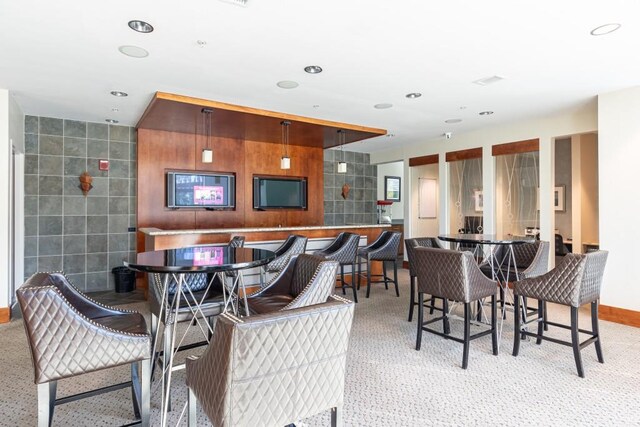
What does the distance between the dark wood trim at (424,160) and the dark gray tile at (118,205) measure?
5375 mm

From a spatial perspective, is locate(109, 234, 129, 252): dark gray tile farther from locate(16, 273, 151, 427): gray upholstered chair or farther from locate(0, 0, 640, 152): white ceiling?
locate(16, 273, 151, 427): gray upholstered chair

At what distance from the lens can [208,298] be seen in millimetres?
2543

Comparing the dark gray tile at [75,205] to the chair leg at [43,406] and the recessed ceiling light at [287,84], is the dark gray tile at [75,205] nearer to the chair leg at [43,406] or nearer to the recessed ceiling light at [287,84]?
the recessed ceiling light at [287,84]

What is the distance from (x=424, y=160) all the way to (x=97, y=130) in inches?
228

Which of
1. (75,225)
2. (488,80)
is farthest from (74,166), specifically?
(488,80)

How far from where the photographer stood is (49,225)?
535cm

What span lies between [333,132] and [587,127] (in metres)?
3.55

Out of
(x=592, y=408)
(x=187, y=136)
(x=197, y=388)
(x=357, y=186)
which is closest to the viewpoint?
(x=197, y=388)

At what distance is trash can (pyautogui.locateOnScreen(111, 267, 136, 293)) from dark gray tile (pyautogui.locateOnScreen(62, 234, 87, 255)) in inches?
22.4

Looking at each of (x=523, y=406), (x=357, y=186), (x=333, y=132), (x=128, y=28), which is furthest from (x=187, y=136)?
(x=523, y=406)

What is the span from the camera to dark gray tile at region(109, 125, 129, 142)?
5703 millimetres

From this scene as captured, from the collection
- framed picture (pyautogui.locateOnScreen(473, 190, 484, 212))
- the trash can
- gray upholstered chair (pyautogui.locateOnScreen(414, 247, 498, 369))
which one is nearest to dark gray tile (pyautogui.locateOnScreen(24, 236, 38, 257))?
the trash can

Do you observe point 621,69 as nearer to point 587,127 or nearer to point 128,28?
point 587,127

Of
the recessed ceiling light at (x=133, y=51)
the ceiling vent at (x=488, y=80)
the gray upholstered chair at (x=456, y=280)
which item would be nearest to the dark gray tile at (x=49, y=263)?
the recessed ceiling light at (x=133, y=51)
